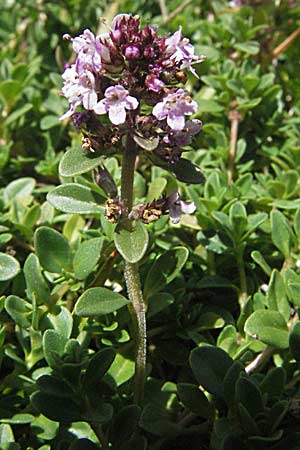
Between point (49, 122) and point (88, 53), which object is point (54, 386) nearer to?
point (88, 53)

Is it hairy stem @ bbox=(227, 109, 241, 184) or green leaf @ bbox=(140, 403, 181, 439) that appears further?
hairy stem @ bbox=(227, 109, 241, 184)

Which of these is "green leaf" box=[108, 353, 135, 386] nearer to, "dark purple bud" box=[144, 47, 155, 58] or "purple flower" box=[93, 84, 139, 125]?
"purple flower" box=[93, 84, 139, 125]

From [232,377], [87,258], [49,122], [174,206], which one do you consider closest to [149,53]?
[174,206]

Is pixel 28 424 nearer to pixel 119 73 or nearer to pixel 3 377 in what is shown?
pixel 3 377

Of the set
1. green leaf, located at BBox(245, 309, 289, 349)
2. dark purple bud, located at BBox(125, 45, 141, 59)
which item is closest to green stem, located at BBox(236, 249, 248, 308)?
green leaf, located at BBox(245, 309, 289, 349)

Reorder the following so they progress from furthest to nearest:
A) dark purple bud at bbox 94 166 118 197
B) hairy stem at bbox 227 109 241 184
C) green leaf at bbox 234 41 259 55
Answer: green leaf at bbox 234 41 259 55
hairy stem at bbox 227 109 241 184
dark purple bud at bbox 94 166 118 197

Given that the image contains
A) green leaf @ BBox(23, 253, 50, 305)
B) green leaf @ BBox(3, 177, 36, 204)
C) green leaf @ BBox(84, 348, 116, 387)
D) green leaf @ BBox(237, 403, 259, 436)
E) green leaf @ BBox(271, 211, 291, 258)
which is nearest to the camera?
green leaf @ BBox(237, 403, 259, 436)
